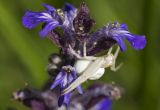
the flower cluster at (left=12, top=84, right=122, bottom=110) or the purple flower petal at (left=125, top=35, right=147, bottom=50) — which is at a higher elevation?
the purple flower petal at (left=125, top=35, right=147, bottom=50)

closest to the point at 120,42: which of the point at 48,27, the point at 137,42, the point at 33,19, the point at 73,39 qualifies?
the point at 137,42

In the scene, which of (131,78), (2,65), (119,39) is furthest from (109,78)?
(119,39)

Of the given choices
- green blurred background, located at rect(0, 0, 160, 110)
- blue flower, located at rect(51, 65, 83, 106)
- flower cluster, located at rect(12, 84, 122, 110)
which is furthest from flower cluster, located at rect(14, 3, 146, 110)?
green blurred background, located at rect(0, 0, 160, 110)

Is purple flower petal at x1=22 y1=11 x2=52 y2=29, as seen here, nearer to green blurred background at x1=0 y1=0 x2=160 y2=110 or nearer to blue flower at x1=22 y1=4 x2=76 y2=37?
blue flower at x1=22 y1=4 x2=76 y2=37

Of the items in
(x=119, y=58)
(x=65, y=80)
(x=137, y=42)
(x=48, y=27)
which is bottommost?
(x=119, y=58)

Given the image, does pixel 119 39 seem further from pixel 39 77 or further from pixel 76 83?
pixel 39 77

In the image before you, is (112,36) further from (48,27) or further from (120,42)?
(48,27)
